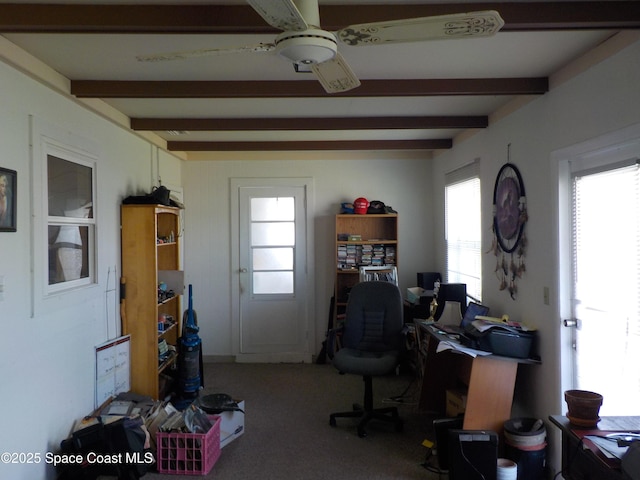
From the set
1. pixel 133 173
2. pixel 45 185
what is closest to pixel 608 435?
pixel 45 185

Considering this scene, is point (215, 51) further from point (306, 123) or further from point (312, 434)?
point (312, 434)

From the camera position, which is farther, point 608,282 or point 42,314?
point 42,314

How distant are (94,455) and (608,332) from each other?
3033 mm

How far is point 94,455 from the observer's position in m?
2.77

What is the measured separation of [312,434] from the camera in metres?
3.52

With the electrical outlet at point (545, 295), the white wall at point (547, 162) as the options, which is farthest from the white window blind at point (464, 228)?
the electrical outlet at point (545, 295)

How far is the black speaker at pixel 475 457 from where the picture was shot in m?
2.64

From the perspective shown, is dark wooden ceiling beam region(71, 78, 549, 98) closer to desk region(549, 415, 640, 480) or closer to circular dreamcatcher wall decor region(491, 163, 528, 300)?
circular dreamcatcher wall decor region(491, 163, 528, 300)

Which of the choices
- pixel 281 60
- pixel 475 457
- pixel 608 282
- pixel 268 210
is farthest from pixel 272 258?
pixel 608 282

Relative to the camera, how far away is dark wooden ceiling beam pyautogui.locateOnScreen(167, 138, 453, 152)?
15.3ft

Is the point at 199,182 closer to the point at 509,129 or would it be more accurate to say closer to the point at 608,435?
the point at 509,129

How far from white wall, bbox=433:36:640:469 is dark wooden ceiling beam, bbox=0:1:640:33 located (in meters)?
0.39

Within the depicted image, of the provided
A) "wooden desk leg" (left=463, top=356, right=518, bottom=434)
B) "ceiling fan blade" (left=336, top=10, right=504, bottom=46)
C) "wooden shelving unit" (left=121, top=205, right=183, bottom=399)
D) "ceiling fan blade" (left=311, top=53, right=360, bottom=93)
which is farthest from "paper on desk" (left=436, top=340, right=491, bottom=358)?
"wooden shelving unit" (left=121, top=205, right=183, bottom=399)

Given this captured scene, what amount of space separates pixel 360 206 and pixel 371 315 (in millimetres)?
1549
